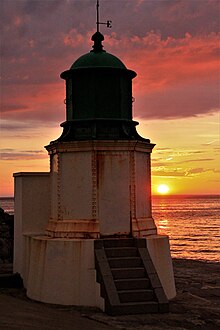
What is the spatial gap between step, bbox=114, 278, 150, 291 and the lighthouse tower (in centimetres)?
3

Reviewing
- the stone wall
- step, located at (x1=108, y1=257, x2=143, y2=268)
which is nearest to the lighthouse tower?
step, located at (x1=108, y1=257, x2=143, y2=268)

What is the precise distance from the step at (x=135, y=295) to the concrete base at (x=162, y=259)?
6.25 ft

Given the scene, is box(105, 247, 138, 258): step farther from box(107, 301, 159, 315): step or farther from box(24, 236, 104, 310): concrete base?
box(107, 301, 159, 315): step

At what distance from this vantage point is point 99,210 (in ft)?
55.7

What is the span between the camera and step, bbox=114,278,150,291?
1524 centimetres

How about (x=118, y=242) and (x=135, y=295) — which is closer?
(x=135, y=295)

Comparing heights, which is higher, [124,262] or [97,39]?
[97,39]

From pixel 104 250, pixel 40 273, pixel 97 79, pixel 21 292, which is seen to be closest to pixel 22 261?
pixel 21 292

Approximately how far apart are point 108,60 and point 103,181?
4.17 meters

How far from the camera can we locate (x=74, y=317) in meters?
14.3

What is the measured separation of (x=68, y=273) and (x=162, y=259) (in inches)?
123

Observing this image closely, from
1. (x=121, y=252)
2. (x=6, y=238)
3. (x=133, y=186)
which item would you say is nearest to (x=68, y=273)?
(x=121, y=252)

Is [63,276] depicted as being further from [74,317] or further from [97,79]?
[97,79]

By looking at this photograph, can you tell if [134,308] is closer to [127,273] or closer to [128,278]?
[128,278]
